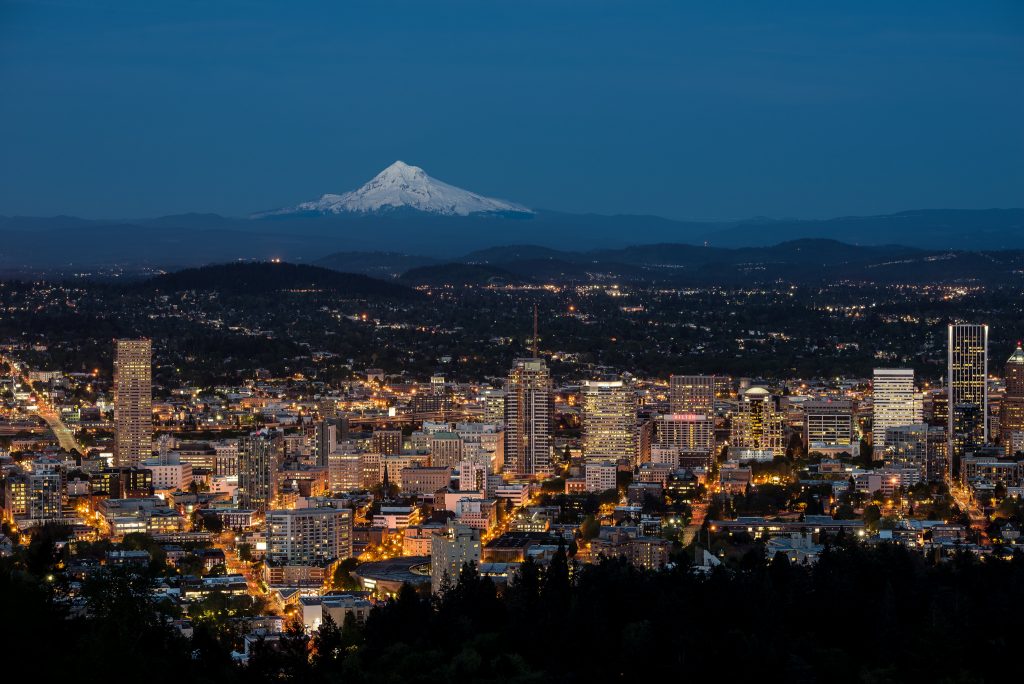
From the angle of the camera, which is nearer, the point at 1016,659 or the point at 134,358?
the point at 1016,659

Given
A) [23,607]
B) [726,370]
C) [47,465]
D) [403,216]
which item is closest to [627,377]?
[726,370]

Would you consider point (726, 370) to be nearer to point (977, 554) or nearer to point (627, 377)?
point (627, 377)

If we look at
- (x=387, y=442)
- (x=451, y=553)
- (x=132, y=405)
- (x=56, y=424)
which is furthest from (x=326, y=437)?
(x=451, y=553)

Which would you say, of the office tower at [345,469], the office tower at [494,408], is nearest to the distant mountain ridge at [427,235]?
the office tower at [494,408]

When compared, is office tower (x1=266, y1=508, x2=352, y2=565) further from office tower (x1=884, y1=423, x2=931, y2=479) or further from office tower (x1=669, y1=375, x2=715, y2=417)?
office tower (x1=669, y1=375, x2=715, y2=417)

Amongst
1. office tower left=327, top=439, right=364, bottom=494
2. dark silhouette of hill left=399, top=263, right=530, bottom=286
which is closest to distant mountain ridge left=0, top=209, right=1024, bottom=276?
dark silhouette of hill left=399, top=263, right=530, bottom=286

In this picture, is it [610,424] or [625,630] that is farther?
[610,424]

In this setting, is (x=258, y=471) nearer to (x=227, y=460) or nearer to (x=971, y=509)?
(x=227, y=460)
